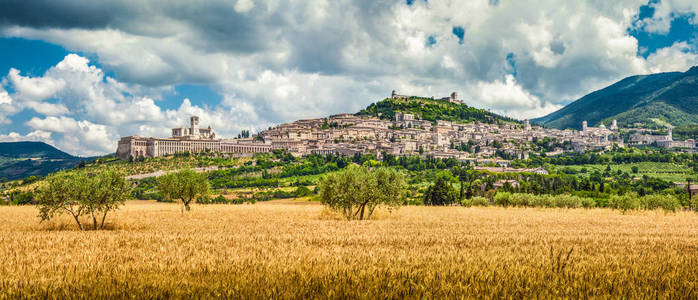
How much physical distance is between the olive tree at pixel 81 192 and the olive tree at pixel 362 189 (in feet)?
58.6

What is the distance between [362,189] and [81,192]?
72.2ft

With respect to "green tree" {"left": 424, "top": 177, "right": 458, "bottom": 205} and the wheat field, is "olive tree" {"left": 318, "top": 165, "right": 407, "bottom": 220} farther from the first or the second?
"green tree" {"left": 424, "top": 177, "right": 458, "bottom": 205}

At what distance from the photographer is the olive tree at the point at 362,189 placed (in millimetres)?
41000

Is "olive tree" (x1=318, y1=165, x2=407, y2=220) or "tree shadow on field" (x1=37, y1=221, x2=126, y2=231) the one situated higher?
"olive tree" (x1=318, y1=165, x2=407, y2=220)

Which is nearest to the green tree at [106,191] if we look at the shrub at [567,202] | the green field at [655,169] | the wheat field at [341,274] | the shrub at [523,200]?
the wheat field at [341,274]

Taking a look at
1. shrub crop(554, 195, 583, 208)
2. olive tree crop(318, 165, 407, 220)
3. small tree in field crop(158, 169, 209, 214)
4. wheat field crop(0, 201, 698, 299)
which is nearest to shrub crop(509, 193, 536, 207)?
shrub crop(554, 195, 583, 208)

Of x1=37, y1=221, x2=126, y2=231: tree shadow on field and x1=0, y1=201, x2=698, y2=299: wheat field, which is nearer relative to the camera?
x1=0, y1=201, x2=698, y2=299: wheat field

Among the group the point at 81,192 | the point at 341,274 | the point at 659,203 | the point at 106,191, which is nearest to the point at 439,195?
the point at 659,203

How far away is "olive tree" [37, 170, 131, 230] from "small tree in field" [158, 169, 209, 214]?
19.1 metres

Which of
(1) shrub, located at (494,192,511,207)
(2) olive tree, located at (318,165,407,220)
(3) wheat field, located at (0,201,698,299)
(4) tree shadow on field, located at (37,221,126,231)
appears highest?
(2) olive tree, located at (318,165,407,220)

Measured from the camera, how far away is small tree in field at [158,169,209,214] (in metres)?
50.6

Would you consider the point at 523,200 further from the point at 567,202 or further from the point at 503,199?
the point at 567,202

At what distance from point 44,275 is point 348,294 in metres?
8.41

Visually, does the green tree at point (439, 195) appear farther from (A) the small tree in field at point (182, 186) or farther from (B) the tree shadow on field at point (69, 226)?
(B) the tree shadow on field at point (69, 226)
